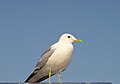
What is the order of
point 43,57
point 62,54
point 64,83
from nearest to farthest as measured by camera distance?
point 64,83, point 62,54, point 43,57

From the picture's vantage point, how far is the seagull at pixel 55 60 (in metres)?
9.22

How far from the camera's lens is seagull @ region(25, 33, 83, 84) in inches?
363

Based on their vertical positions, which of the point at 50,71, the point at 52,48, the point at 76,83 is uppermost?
the point at 52,48

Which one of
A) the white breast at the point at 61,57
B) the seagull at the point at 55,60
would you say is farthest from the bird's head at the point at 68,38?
the white breast at the point at 61,57

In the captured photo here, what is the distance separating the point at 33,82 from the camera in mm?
9672

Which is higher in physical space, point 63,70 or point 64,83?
point 63,70

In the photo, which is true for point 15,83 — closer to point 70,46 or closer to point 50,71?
point 50,71

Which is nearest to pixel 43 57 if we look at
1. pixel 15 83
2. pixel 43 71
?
pixel 43 71

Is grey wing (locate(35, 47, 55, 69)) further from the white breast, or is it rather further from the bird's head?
the bird's head

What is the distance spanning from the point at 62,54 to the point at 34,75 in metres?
1.19

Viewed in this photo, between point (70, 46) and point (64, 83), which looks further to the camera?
point (70, 46)

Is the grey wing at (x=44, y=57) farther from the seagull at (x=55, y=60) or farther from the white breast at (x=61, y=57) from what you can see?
the white breast at (x=61, y=57)

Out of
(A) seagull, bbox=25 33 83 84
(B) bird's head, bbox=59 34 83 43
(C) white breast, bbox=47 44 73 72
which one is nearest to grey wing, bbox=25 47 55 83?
(A) seagull, bbox=25 33 83 84

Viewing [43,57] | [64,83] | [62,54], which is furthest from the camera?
[43,57]
